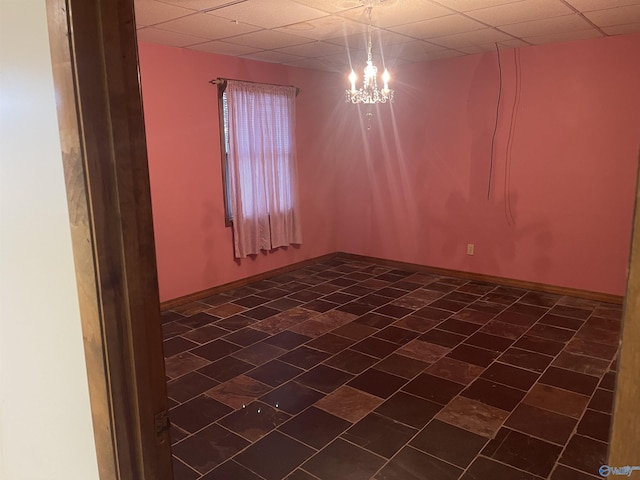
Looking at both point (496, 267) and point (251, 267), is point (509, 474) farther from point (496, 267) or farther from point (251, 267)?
point (251, 267)

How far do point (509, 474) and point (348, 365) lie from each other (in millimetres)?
1288

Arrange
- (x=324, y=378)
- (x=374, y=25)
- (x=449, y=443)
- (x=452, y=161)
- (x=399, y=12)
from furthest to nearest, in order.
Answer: (x=452, y=161) → (x=374, y=25) → (x=399, y=12) → (x=324, y=378) → (x=449, y=443)

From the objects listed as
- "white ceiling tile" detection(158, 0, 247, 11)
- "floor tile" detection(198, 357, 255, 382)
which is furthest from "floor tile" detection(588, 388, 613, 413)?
"white ceiling tile" detection(158, 0, 247, 11)

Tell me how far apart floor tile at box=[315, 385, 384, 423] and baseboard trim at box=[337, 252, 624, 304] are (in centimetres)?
272

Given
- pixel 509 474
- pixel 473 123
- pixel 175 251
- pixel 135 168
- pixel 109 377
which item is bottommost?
pixel 509 474

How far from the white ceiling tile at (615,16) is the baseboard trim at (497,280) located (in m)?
2.30

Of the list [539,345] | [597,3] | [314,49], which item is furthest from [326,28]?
[539,345]

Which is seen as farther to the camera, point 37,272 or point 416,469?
point 416,469

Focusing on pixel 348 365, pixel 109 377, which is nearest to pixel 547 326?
pixel 348 365

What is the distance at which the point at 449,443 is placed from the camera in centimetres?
236

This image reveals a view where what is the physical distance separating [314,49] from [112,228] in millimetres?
3825

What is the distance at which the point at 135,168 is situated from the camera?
96cm

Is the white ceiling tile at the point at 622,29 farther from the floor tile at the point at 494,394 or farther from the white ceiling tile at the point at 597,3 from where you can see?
the floor tile at the point at 494,394

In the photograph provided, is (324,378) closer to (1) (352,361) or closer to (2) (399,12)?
(1) (352,361)
